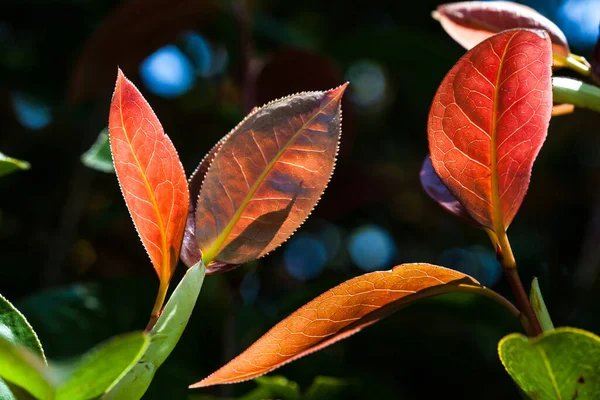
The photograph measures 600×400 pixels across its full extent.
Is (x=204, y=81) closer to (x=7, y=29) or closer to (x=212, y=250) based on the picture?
(x=7, y=29)

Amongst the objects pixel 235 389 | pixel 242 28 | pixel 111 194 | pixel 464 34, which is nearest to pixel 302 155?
pixel 464 34

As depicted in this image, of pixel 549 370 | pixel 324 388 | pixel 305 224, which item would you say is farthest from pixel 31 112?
pixel 549 370

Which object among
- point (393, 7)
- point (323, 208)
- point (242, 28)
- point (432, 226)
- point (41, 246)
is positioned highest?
point (242, 28)

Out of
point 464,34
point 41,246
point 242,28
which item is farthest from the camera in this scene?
point 41,246

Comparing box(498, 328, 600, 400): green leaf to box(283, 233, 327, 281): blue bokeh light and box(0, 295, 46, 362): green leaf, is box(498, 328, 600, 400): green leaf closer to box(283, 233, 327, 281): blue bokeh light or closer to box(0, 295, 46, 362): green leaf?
box(0, 295, 46, 362): green leaf

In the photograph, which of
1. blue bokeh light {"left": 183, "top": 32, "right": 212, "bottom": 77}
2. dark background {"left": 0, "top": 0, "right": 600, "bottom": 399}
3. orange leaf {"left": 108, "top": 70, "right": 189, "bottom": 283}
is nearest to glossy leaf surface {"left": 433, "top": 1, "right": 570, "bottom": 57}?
orange leaf {"left": 108, "top": 70, "right": 189, "bottom": 283}

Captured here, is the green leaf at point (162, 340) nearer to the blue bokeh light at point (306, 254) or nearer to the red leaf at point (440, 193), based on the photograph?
the red leaf at point (440, 193)
